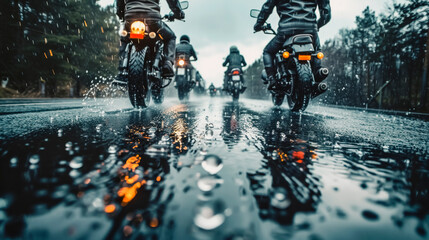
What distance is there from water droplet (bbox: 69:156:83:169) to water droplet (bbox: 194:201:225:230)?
0.61 m

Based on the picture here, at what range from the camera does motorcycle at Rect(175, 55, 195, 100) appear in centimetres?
1050

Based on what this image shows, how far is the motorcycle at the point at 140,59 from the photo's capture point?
3736mm

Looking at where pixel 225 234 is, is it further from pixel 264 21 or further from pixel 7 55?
pixel 7 55

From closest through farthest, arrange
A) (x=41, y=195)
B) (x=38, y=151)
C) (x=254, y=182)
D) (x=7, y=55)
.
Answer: (x=41, y=195)
(x=254, y=182)
(x=38, y=151)
(x=7, y=55)

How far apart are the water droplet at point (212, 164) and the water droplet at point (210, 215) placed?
0.89 ft

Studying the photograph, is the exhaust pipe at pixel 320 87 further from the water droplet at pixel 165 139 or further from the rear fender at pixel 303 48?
the water droplet at pixel 165 139

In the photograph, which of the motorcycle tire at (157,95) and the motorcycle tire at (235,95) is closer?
the motorcycle tire at (157,95)

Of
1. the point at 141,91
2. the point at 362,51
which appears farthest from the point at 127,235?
the point at 362,51

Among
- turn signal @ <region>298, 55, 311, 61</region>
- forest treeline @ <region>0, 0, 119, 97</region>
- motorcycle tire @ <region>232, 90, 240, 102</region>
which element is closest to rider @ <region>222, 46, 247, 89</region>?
motorcycle tire @ <region>232, 90, 240, 102</region>

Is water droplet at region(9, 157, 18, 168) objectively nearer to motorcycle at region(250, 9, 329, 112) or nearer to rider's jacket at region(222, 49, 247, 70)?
motorcycle at region(250, 9, 329, 112)

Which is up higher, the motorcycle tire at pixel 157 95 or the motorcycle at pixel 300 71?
the motorcycle at pixel 300 71

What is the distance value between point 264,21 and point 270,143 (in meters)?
4.42

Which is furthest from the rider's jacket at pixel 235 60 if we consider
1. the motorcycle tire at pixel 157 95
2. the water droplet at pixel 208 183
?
the water droplet at pixel 208 183

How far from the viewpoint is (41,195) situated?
637 millimetres
